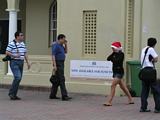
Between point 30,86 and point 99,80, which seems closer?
point 99,80

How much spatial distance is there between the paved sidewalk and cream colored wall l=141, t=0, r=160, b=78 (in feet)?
8.13

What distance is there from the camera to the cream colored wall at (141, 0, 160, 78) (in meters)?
16.1

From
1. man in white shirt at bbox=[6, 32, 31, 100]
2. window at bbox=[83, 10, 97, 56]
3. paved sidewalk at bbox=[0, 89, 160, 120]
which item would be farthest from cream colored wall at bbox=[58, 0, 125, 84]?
man in white shirt at bbox=[6, 32, 31, 100]

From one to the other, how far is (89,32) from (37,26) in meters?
4.76

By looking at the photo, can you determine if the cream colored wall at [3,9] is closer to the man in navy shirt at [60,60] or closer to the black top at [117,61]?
the man in navy shirt at [60,60]

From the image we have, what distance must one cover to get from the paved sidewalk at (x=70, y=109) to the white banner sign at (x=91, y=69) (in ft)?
2.47

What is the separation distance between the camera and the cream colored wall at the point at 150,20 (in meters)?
16.1

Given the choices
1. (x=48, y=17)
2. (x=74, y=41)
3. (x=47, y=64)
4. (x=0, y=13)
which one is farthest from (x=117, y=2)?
(x=0, y=13)

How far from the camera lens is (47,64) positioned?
17.3m

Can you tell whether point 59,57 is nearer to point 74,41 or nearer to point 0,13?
point 74,41

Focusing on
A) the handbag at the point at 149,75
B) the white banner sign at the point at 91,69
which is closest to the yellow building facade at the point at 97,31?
the white banner sign at the point at 91,69

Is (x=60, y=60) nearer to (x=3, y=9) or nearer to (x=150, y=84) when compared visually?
(x=150, y=84)

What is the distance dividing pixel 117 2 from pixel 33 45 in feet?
20.0

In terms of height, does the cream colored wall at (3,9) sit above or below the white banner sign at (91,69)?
above
